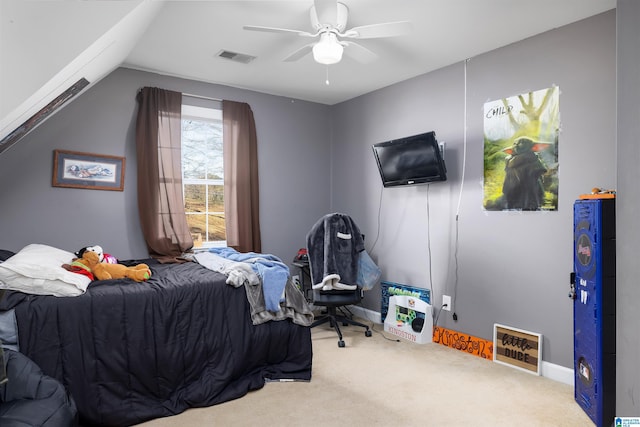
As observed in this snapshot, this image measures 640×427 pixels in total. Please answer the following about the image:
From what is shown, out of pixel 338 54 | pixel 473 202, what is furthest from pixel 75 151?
pixel 473 202

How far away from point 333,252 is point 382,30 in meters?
1.91

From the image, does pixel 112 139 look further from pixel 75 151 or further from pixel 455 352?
pixel 455 352

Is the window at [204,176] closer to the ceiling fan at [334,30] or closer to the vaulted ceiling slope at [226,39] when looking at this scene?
the vaulted ceiling slope at [226,39]

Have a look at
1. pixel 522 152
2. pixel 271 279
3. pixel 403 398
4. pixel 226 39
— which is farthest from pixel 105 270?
pixel 522 152

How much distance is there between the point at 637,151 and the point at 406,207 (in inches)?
102

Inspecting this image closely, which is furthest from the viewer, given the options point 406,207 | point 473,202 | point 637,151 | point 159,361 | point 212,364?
point 406,207

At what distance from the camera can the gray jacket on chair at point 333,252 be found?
3.64 metres

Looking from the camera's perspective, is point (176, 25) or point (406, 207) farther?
point (406, 207)

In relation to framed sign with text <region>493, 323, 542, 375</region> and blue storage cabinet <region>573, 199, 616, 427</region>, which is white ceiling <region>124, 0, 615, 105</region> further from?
framed sign with text <region>493, 323, 542, 375</region>

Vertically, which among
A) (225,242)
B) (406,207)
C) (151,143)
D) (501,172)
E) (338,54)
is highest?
(338,54)

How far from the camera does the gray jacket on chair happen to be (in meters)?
3.64

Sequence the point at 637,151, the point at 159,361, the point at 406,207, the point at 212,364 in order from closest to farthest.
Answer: the point at 637,151, the point at 159,361, the point at 212,364, the point at 406,207

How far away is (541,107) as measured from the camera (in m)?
3.08

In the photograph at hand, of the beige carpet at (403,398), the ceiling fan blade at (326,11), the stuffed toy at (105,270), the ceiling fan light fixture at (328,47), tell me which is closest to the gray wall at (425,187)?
the beige carpet at (403,398)
